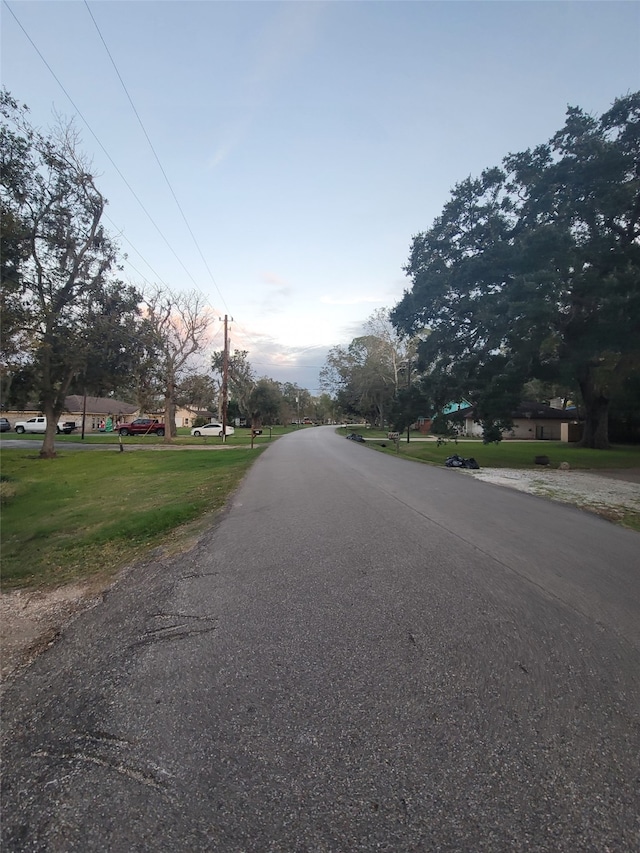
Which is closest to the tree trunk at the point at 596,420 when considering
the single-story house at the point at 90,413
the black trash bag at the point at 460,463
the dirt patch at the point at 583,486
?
the dirt patch at the point at 583,486

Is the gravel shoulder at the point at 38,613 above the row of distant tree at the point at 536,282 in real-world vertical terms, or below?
below

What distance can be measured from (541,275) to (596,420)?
14783mm

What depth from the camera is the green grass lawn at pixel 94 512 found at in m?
6.01

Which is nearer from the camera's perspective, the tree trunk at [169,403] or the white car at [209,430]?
the tree trunk at [169,403]

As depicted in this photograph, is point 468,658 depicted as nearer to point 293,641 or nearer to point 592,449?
point 293,641

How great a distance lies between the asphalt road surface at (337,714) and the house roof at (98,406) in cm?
6233

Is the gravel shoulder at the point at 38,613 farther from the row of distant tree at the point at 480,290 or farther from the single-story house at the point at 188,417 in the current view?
the single-story house at the point at 188,417

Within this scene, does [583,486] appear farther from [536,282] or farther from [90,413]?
[90,413]

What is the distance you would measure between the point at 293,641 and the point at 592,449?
30.2 metres

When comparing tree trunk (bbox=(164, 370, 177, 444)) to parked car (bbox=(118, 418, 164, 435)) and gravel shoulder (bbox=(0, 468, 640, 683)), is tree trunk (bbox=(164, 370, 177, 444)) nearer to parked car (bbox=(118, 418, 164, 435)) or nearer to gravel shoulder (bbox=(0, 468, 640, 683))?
parked car (bbox=(118, 418, 164, 435))

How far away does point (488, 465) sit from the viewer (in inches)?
766

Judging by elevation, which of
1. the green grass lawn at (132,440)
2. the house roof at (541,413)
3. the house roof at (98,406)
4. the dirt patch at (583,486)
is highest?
the house roof at (98,406)

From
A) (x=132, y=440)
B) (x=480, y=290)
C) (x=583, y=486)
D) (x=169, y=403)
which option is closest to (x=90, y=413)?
(x=132, y=440)

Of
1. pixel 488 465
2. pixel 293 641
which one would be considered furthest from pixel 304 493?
pixel 488 465
